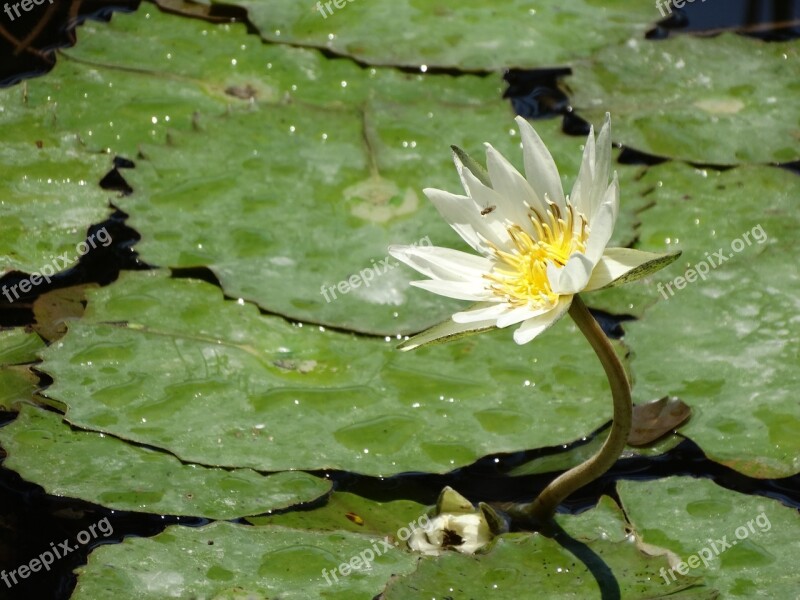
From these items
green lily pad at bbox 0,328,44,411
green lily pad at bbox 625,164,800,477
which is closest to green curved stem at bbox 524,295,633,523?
green lily pad at bbox 625,164,800,477

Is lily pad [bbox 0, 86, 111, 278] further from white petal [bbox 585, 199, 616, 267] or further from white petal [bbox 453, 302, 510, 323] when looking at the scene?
white petal [bbox 585, 199, 616, 267]

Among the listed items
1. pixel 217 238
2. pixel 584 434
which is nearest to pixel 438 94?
pixel 217 238

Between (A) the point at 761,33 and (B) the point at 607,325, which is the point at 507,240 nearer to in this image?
(B) the point at 607,325

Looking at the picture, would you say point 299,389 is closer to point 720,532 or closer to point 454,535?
point 454,535

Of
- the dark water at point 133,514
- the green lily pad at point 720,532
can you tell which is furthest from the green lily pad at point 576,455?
the green lily pad at point 720,532

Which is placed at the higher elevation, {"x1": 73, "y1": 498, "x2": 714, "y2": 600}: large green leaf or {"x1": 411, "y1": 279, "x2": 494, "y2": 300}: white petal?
{"x1": 411, "y1": 279, "x2": 494, "y2": 300}: white petal

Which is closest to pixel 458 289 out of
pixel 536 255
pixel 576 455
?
pixel 536 255
